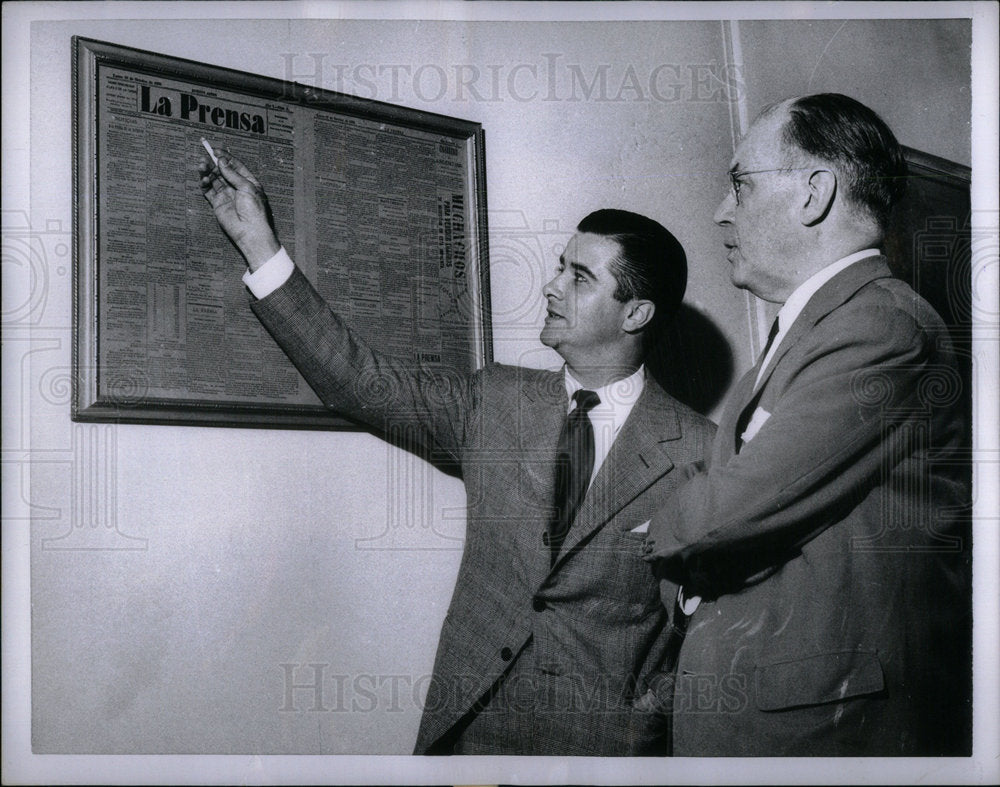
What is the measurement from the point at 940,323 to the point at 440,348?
4.05 ft

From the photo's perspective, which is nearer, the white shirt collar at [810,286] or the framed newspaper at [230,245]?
the framed newspaper at [230,245]

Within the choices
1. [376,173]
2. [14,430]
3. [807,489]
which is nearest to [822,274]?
[807,489]

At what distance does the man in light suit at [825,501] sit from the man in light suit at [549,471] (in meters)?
0.11

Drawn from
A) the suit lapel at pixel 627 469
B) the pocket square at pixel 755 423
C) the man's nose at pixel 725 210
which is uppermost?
the man's nose at pixel 725 210

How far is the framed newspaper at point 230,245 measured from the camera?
2314 millimetres

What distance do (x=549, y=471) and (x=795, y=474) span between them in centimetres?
56

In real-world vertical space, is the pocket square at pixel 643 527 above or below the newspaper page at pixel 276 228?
below

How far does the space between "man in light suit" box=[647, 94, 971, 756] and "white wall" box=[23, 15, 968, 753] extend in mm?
165

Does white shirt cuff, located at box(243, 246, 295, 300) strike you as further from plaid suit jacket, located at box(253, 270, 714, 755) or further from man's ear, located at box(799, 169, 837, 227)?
man's ear, located at box(799, 169, 837, 227)

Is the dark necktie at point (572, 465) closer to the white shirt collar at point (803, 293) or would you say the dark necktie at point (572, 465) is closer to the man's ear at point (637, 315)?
the man's ear at point (637, 315)

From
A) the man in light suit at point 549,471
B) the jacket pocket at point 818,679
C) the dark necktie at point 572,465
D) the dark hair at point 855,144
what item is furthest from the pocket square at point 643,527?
the dark hair at point 855,144

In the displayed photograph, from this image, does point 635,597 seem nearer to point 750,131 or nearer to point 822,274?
point 822,274

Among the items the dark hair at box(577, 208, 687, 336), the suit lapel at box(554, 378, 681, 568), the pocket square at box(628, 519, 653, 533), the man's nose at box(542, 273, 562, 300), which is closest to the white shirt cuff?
the man's nose at box(542, 273, 562, 300)

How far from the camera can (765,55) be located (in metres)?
2.58
